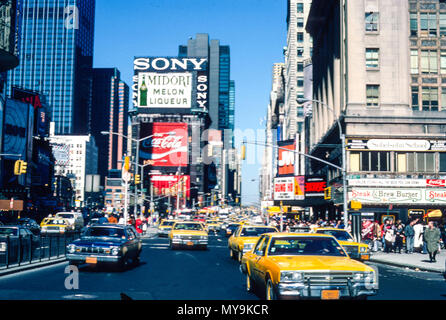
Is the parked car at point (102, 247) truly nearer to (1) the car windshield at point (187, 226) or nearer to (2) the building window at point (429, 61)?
(1) the car windshield at point (187, 226)

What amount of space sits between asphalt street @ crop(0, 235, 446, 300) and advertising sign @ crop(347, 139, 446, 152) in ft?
87.0

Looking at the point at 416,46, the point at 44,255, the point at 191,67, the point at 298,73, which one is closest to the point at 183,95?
the point at 191,67

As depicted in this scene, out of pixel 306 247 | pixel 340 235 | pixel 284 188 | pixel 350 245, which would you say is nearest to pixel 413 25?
pixel 284 188

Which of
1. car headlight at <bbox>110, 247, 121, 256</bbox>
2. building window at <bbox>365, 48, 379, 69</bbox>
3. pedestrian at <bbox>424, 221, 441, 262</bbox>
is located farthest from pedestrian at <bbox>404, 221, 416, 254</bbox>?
building window at <bbox>365, 48, 379, 69</bbox>

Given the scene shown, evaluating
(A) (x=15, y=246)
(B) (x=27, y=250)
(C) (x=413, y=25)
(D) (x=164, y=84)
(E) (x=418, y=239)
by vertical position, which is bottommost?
(E) (x=418, y=239)

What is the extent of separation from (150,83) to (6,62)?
352 ft

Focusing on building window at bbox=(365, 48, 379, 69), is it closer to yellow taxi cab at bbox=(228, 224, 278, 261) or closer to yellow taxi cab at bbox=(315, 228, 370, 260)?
yellow taxi cab at bbox=(315, 228, 370, 260)

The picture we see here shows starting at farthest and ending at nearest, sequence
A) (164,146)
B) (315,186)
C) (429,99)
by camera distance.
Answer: (164,146) → (315,186) → (429,99)

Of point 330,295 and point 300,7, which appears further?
point 300,7

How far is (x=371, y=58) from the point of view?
49.9 metres

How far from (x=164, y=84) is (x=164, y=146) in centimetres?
1951

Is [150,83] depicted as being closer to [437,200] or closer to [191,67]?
[191,67]

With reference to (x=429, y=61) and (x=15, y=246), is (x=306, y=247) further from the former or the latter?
(x=429, y=61)

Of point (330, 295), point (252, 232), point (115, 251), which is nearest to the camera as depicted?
point (330, 295)
